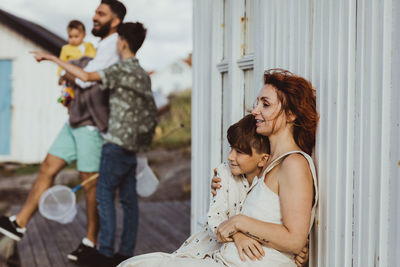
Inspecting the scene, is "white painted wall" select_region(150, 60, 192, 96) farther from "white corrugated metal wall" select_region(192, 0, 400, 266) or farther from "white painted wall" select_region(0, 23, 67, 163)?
"white corrugated metal wall" select_region(192, 0, 400, 266)

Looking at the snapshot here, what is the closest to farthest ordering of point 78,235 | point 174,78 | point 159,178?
point 78,235, point 159,178, point 174,78

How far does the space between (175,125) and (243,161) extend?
12413mm

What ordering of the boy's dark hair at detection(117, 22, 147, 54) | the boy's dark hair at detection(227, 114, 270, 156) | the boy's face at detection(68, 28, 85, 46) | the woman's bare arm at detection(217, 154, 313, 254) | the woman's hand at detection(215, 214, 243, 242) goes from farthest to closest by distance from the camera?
the boy's face at detection(68, 28, 85, 46) < the boy's dark hair at detection(117, 22, 147, 54) < the boy's dark hair at detection(227, 114, 270, 156) < the woman's hand at detection(215, 214, 243, 242) < the woman's bare arm at detection(217, 154, 313, 254)

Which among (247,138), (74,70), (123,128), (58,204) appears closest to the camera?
(247,138)

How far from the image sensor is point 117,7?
13.9 ft

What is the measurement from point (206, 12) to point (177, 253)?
1.99 m

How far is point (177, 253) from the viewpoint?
7.77 ft

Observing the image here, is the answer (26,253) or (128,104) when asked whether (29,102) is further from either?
(128,104)

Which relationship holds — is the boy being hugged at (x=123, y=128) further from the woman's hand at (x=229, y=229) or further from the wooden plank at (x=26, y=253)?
the woman's hand at (x=229, y=229)

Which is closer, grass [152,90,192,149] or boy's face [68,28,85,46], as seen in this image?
boy's face [68,28,85,46]

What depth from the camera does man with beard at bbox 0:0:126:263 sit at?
4.21m

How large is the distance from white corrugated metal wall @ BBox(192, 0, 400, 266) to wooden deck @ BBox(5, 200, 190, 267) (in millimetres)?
2643

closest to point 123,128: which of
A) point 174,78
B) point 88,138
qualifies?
point 88,138

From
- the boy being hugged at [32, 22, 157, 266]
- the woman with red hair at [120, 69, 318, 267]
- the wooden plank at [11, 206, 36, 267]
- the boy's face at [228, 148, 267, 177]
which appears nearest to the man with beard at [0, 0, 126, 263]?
the boy being hugged at [32, 22, 157, 266]
